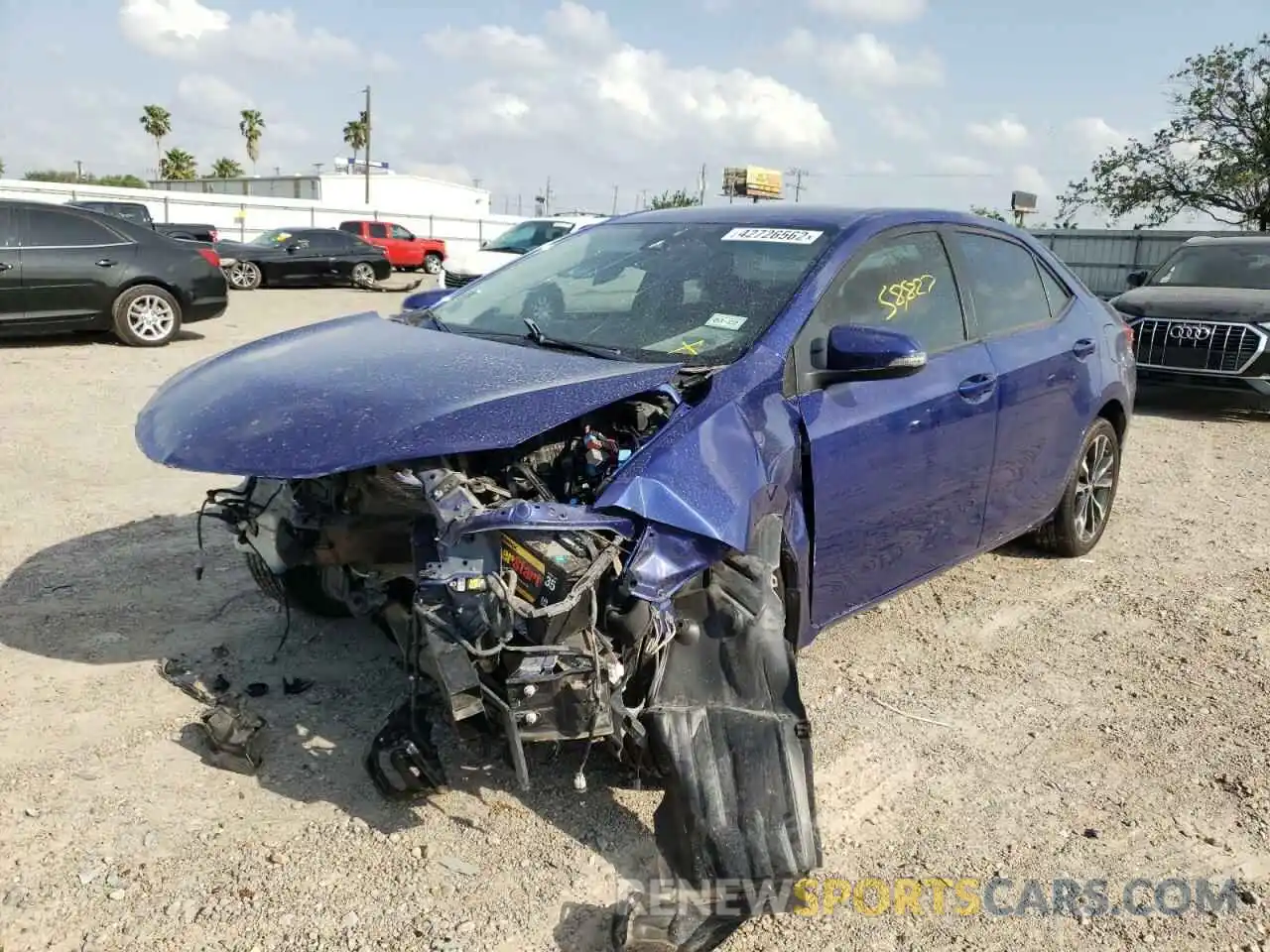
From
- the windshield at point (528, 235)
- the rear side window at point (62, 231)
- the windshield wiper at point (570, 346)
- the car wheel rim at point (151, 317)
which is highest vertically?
the windshield at point (528, 235)

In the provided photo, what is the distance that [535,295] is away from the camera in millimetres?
4039

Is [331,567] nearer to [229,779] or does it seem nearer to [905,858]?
[229,779]

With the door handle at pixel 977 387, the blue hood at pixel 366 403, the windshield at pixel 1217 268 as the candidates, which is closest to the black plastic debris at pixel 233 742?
the blue hood at pixel 366 403

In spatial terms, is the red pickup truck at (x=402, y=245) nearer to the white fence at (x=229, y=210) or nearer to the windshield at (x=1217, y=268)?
the white fence at (x=229, y=210)

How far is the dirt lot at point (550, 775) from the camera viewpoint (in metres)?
2.54

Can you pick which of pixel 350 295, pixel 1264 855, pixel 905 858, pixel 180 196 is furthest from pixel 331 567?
pixel 180 196

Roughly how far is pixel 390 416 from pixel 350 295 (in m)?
18.6

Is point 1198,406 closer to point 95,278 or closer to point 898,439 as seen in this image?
point 898,439

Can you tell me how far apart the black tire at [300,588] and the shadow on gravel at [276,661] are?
0.22ft

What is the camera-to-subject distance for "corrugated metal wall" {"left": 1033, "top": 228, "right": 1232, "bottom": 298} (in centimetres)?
2031

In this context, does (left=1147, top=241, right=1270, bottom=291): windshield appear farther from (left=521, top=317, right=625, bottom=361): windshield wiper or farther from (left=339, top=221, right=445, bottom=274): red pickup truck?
(left=339, top=221, right=445, bottom=274): red pickup truck

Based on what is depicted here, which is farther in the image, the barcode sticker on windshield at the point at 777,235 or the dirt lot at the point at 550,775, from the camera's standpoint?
the barcode sticker on windshield at the point at 777,235

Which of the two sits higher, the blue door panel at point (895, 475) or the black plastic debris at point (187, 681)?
the blue door panel at point (895, 475)

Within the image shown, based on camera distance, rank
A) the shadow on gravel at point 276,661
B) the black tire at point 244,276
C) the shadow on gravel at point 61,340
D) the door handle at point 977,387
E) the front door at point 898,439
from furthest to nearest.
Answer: the black tire at point 244,276, the shadow on gravel at point 61,340, the door handle at point 977,387, the front door at point 898,439, the shadow on gravel at point 276,661
